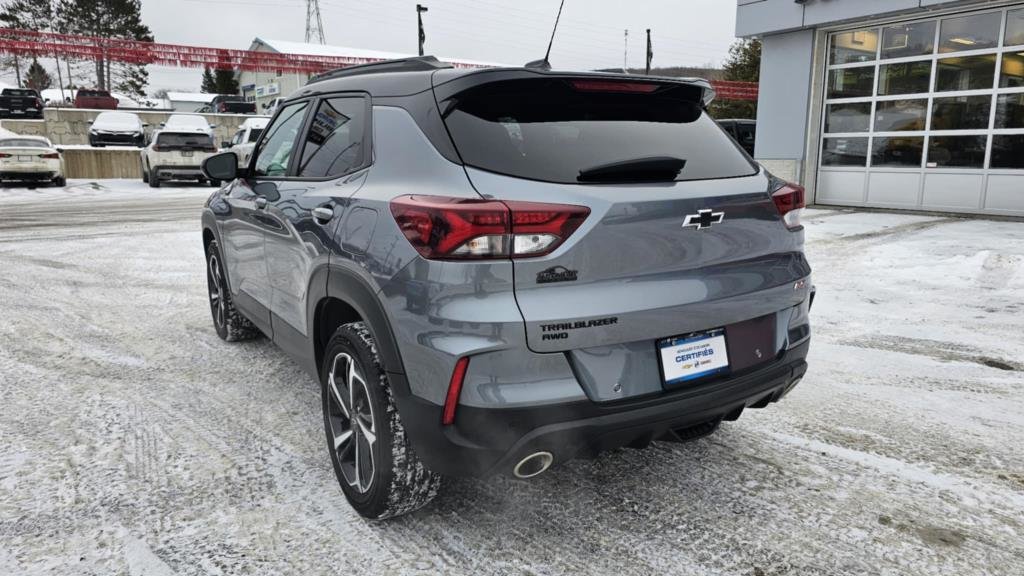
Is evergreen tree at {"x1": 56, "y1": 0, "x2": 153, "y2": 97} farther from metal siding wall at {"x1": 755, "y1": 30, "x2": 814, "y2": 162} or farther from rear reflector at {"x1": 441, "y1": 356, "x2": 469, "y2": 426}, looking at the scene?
rear reflector at {"x1": 441, "y1": 356, "x2": 469, "y2": 426}

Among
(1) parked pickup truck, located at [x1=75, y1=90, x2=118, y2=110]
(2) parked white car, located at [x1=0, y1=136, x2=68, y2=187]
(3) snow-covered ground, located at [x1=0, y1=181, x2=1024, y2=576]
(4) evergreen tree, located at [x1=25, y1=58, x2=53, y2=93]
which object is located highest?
(4) evergreen tree, located at [x1=25, y1=58, x2=53, y2=93]

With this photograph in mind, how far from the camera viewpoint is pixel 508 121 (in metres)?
2.49

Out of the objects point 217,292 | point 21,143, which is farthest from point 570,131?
point 21,143

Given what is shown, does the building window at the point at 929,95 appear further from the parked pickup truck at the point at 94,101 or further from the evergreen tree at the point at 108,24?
the evergreen tree at the point at 108,24

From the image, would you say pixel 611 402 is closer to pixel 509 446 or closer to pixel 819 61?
pixel 509 446

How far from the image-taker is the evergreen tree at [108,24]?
61.9 m

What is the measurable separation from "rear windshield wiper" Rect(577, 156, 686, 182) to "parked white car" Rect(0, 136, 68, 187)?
68.2 feet

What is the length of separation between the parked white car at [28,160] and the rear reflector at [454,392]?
20704 millimetres

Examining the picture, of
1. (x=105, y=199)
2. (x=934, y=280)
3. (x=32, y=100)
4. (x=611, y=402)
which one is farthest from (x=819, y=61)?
(x=32, y=100)

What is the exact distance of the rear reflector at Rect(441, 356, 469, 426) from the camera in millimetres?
2191

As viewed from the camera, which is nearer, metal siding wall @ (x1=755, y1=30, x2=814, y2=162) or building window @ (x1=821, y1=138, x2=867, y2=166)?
building window @ (x1=821, y1=138, x2=867, y2=166)

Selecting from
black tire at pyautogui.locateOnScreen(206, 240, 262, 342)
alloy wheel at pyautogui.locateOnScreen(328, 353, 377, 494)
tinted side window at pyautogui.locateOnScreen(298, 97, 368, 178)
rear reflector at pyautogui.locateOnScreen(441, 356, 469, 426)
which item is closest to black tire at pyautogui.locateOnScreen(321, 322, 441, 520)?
alloy wheel at pyautogui.locateOnScreen(328, 353, 377, 494)

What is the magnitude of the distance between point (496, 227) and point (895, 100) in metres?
13.5

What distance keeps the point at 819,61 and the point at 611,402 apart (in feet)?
46.0
